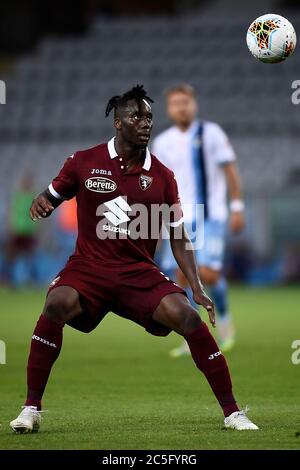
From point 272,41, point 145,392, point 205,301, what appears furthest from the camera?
point 145,392

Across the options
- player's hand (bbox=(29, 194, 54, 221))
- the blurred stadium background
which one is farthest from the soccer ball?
the blurred stadium background

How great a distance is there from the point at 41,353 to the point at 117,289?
1.97ft

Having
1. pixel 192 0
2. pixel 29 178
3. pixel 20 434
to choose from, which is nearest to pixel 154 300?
pixel 20 434

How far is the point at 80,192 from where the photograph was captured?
683 cm

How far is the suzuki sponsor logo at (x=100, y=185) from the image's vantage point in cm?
677

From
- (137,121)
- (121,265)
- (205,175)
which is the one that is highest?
(205,175)

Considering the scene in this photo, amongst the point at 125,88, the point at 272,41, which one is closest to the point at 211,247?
the point at 272,41

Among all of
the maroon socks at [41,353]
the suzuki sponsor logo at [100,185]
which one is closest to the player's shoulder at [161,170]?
the suzuki sponsor logo at [100,185]

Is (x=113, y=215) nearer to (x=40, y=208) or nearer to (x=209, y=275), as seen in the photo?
(x=40, y=208)

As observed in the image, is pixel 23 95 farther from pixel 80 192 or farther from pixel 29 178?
pixel 80 192

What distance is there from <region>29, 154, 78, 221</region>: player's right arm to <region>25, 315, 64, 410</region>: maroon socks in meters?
0.69

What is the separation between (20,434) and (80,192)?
5.09 ft

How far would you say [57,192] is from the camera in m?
6.81

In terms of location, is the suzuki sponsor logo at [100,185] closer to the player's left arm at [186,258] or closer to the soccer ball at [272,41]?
the player's left arm at [186,258]
